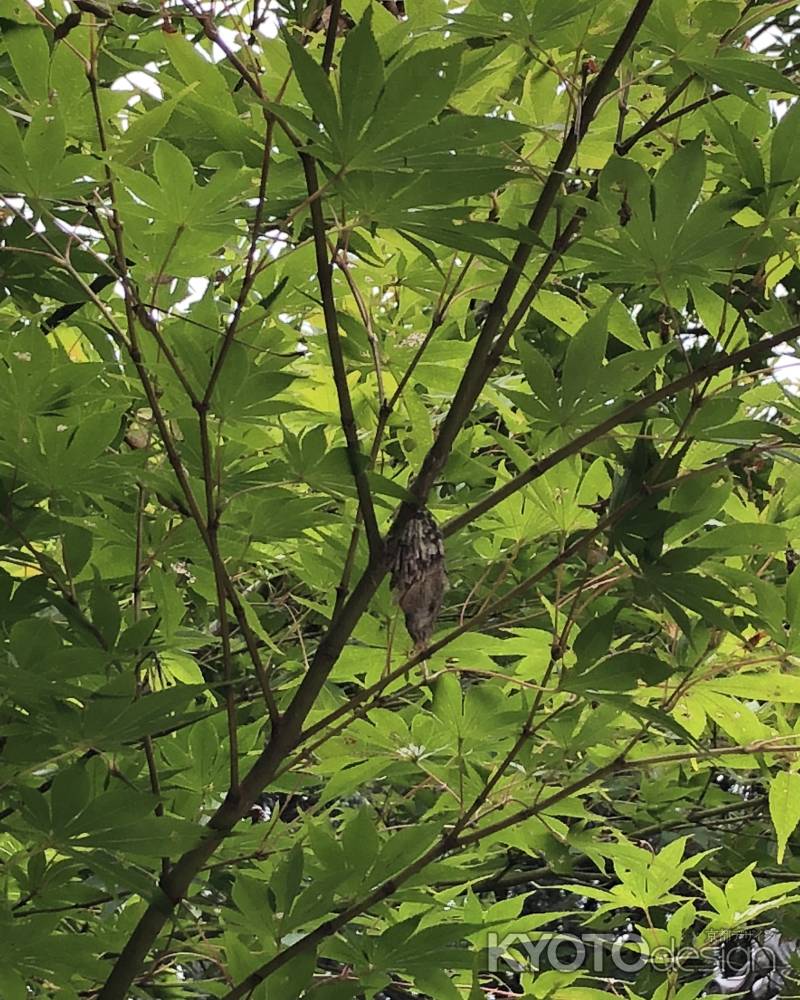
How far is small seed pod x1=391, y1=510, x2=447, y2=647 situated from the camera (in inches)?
20.4

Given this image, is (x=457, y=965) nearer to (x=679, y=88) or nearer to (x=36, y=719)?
(x=36, y=719)

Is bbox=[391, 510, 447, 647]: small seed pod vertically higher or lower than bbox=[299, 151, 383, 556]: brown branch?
lower

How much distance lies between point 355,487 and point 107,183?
0.19m

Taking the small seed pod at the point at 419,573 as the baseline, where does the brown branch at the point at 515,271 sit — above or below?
above

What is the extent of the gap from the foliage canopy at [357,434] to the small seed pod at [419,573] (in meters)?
0.01

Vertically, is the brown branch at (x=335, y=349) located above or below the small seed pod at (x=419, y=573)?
above

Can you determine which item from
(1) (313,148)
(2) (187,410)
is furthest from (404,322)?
(1) (313,148)

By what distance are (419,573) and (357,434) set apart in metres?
0.11

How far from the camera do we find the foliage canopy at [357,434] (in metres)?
0.49

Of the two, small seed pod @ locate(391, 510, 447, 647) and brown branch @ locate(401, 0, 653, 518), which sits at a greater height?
brown branch @ locate(401, 0, 653, 518)

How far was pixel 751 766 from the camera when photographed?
2.27 ft

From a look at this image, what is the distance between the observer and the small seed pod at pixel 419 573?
519 millimetres

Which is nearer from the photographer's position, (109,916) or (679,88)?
(679,88)

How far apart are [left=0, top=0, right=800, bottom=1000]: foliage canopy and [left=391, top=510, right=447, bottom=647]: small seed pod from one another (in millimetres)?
13
